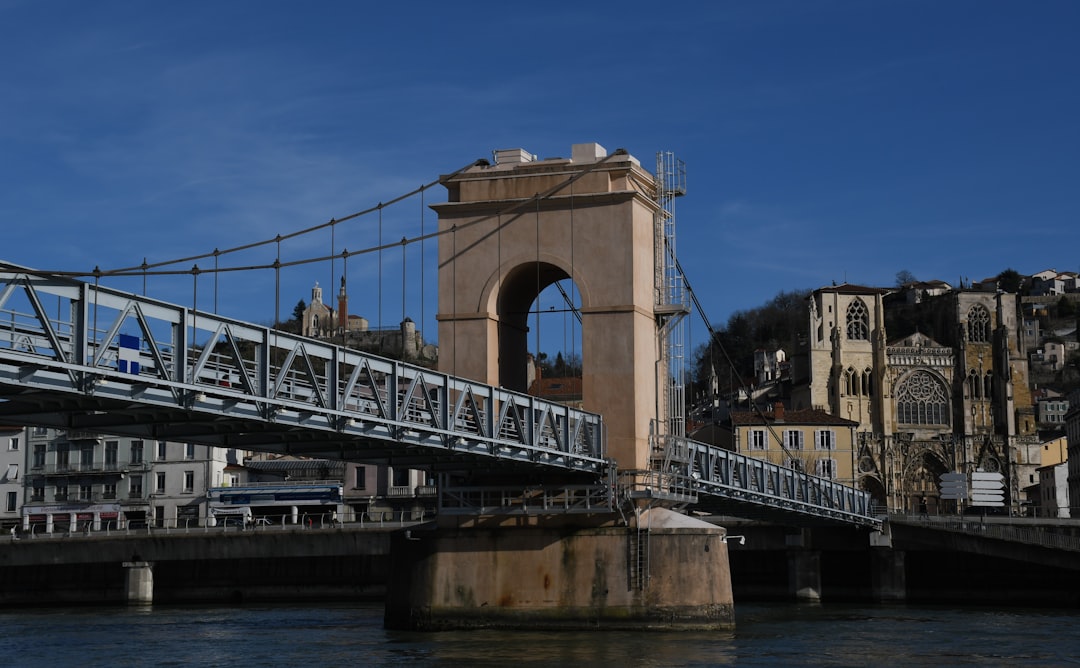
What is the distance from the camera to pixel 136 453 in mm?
90938

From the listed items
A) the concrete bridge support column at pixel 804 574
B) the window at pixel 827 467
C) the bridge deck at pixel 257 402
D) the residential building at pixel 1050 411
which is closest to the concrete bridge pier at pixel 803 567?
the concrete bridge support column at pixel 804 574

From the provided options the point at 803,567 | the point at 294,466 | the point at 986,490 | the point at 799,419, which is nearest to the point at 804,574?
the point at 803,567

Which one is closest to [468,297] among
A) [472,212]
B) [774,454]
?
[472,212]

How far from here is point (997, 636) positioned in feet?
148

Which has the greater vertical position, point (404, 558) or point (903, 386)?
point (903, 386)

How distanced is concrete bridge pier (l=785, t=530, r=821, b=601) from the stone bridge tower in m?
26.7

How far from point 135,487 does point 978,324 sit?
85.8 metres

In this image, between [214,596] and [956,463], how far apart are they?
75.3 meters

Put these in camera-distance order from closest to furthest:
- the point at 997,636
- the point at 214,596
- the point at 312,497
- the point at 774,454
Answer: the point at 997,636 < the point at 214,596 < the point at 312,497 < the point at 774,454

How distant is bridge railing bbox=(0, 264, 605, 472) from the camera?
24000 mm

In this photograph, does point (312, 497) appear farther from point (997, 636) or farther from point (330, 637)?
point (997, 636)

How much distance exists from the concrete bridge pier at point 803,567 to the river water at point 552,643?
Answer: 35.5 ft

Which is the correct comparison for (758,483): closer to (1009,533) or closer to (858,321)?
(1009,533)

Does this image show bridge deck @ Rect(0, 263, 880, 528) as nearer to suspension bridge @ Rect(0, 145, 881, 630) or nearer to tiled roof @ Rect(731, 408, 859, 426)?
suspension bridge @ Rect(0, 145, 881, 630)
